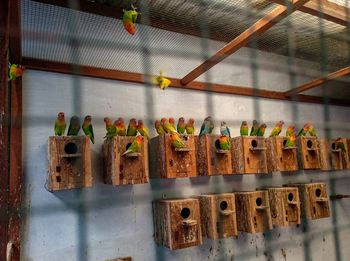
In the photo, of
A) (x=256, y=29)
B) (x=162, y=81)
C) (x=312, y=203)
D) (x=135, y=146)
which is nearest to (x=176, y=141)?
(x=135, y=146)

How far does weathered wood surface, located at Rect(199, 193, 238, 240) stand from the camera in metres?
1.54

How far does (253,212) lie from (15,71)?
4.41 ft

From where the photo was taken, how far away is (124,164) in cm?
132

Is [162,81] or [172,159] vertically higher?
[162,81]

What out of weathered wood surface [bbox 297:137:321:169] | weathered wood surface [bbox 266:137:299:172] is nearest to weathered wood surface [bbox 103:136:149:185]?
weathered wood surface [bbox 266:137:299:172]

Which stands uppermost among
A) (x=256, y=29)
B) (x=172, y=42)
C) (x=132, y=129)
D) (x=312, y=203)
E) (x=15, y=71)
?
(x=172, y=42)

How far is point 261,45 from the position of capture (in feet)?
6.21

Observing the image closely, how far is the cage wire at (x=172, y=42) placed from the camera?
1309mm

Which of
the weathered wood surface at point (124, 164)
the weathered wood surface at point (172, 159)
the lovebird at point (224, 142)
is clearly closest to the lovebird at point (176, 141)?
the weathered wood surface at point (172, 159)

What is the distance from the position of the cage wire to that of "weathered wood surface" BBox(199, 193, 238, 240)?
19 centimetres

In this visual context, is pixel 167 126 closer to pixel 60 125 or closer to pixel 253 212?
pixel 60 125

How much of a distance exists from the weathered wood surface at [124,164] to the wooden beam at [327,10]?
880mm

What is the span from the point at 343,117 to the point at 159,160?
193cm

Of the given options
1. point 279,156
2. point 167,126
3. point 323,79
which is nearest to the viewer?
point 167,126
